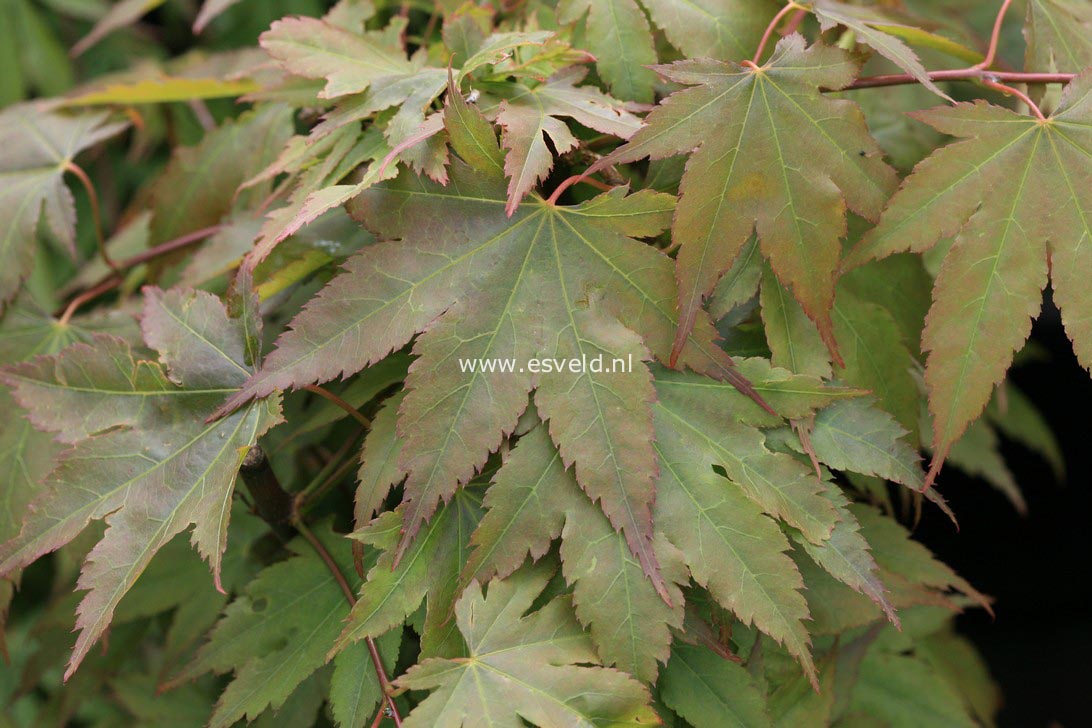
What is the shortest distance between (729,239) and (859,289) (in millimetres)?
188

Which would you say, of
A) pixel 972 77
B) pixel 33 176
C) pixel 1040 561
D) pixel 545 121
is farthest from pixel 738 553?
pixel 1040 561

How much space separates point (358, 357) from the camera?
54 cm

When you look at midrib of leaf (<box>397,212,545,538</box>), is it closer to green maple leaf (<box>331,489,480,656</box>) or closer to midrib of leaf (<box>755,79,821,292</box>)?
green maple leaf (<box>331,489,480,656</box>)

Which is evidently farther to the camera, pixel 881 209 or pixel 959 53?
pixel 959 53

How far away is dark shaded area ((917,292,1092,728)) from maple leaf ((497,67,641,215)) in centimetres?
142

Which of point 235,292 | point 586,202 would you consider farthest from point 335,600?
point 586,202

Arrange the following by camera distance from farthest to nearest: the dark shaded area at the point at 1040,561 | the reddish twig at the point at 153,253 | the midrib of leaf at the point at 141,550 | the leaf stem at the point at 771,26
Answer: the dark shaded area at the point at 1040,561, the reddish twig at the point at 153,253, the leaf stem at the point at 771,26, the midrib of leaf at the point at 141,550

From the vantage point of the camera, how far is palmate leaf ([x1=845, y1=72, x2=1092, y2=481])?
55 centimetres

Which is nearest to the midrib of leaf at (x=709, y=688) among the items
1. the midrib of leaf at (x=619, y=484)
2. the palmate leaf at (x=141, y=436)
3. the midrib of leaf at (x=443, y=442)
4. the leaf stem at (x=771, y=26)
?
the midrib of leaf at (x=619, y=484)

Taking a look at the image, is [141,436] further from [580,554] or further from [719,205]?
[719,205]

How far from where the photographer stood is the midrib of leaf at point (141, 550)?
51 cm

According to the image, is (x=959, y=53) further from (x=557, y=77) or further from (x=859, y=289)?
(x=557, y=77)

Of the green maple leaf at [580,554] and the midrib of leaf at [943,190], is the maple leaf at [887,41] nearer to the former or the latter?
the midrib of leaf at [943,190]

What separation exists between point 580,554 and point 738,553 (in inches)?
4.0
